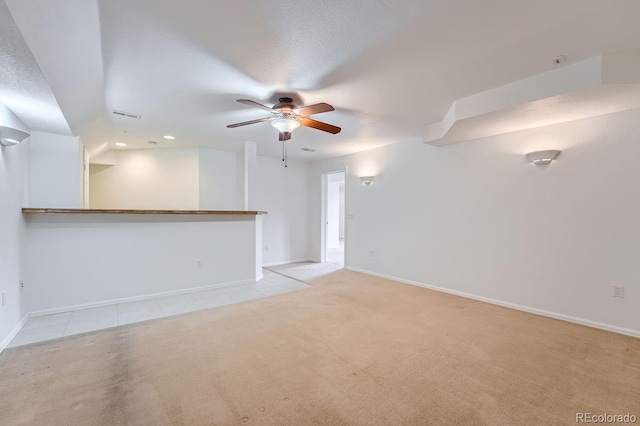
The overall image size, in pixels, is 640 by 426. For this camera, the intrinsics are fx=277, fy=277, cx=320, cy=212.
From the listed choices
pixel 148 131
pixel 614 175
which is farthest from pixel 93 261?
pixel 614 175

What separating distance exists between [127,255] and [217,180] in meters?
2.30

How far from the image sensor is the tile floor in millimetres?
2649

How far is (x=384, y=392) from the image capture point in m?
1.78

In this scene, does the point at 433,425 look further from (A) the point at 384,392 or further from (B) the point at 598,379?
(B) the point at 598,379

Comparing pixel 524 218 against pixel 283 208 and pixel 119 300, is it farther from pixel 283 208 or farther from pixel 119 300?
pixel 119 300

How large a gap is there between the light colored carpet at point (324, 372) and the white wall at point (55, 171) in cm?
186

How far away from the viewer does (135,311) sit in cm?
321

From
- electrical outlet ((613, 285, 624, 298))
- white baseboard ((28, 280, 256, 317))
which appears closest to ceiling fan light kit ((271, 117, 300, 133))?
white baseboard ((28, 280, 256, 317))

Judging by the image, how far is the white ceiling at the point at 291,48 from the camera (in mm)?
1605

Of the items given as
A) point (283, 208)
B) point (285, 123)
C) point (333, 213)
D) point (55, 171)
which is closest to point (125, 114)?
point (55, 171)

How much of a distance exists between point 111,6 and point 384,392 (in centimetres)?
285

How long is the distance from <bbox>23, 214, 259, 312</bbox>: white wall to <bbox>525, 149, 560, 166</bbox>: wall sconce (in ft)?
13.0

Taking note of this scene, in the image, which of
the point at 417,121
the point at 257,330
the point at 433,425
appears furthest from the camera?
the point at 417,121

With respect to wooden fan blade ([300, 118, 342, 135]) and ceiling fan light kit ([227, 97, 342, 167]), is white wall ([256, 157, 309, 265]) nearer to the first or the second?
ceiling fan light kit ([227, 97, 342, 167])
